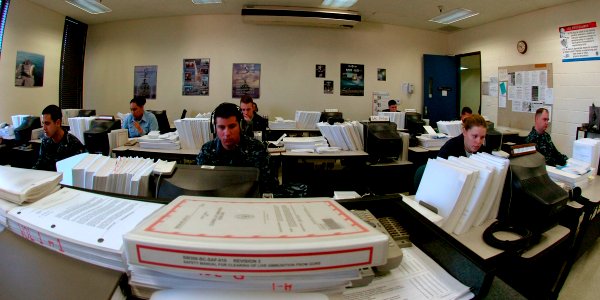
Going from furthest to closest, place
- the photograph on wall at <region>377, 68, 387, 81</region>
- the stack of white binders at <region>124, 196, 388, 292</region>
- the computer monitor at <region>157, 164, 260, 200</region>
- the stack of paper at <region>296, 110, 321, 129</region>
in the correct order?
the photograph on wall at <region>377, 68, 387, 81</region> < the stack of paper at <region>296, 110, 321, 129</region> < the computer monitor at <region>157, 164, 260, 200</region> < the stack of white binders at <region>124, 196, 388, 292</region>

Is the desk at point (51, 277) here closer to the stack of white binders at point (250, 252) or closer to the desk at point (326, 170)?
the stack of white binders at point (250, 252)

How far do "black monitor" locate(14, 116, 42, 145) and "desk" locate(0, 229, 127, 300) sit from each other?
4473mm

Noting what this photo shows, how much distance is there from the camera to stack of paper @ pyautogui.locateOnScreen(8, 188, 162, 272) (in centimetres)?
55

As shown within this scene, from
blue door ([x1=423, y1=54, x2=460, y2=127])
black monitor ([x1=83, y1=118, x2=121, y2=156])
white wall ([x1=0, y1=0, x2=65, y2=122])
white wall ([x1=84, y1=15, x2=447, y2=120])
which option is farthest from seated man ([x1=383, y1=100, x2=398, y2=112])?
white wall ([x1=0, y1=0, x2=65, y2=122])

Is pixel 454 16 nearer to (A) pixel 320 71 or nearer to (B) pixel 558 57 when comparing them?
(B) pixel 558 57

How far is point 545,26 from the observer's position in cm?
497

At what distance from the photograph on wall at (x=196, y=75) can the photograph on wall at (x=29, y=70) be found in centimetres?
249

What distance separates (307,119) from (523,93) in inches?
163

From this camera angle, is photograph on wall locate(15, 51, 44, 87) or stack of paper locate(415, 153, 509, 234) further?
photograph on wall locate(15, 51, 44, 87)

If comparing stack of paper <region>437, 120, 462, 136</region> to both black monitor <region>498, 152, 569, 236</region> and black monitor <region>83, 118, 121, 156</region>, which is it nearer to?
black monitor <region>498, 152, 569, 236</region>

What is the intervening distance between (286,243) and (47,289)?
0.46 m

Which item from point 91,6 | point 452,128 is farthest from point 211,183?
point 91,6

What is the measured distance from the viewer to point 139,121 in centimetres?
395

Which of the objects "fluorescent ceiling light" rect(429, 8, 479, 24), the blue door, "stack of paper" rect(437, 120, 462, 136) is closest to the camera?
"stack of paper" rect(437, 120, 462, 136)
